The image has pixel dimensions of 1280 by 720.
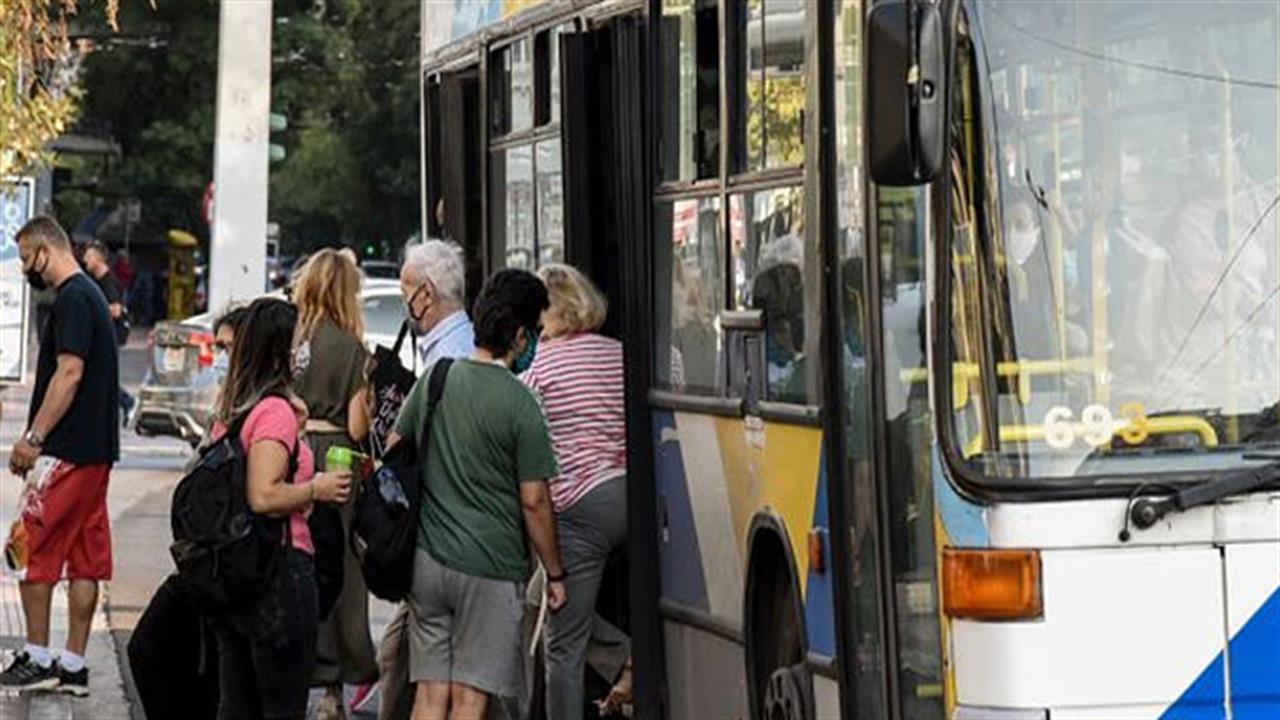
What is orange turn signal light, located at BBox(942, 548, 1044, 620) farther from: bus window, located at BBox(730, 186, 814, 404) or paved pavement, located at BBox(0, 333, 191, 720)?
paved pavement, located at BBox(0, 333, 191, 720)

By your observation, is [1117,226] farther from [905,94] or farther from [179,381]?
[179,381]

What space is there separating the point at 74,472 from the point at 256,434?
362cm

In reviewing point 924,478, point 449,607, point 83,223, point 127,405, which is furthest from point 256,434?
point 83,223

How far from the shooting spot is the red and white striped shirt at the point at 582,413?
A: 33.3 feet

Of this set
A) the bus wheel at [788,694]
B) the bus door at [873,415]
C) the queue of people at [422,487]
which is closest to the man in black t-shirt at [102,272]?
the queue of people at [422,487]

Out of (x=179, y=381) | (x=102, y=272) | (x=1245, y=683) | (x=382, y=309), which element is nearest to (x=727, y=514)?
(x=1245, y=683)

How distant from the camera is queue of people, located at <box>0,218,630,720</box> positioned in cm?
898

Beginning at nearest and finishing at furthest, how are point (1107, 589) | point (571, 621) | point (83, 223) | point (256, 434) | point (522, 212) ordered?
point (1107, 589)
point (256, 434)
point (571, 621)
point (522, 212)
point (83, 223)

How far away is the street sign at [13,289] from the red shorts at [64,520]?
44.8 feet

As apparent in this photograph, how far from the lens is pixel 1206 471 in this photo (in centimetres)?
652

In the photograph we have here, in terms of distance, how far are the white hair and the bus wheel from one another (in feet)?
9.57

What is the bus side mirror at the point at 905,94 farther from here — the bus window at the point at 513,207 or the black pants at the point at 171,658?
the bus window at the point at 513,207

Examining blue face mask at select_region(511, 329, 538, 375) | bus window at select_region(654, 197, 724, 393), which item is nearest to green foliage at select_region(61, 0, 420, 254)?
blue face mask at select_region(511, 329, 538, 375)

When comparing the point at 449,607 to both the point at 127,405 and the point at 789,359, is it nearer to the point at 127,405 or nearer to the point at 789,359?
the point at 789,359
